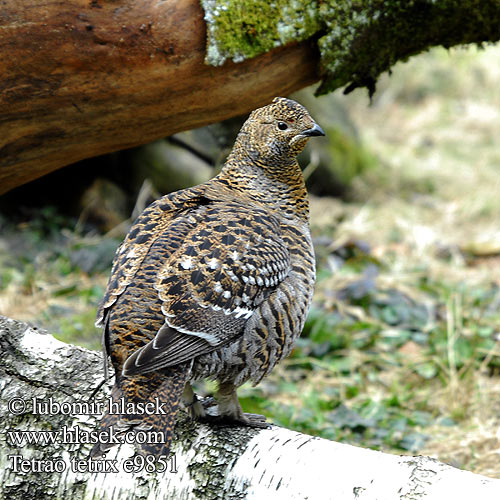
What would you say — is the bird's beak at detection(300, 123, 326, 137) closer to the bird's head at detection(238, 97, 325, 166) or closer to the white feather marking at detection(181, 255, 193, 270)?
the bird's head at detection(238, 97, 325, 166)

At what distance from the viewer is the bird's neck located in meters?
3.74

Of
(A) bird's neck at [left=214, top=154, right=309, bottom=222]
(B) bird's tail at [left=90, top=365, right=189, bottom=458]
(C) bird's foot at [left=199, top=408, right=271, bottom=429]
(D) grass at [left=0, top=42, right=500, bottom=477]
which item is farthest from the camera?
(D) grass at [left=0, top=42, right=500, bottom=477]

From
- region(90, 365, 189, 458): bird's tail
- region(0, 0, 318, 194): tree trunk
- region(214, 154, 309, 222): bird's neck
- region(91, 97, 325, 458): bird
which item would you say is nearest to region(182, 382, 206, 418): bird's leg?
region(91, 97, 325, 458): bird

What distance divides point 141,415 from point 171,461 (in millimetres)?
292

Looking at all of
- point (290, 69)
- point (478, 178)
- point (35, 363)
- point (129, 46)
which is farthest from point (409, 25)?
point (478, 178)

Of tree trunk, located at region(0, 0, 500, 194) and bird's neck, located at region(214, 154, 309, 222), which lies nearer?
tree trunk, located at region(0, 0, 500, 194)

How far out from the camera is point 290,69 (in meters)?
4.05

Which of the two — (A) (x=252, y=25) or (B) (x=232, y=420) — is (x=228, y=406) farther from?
(A) (x=252, y=25)

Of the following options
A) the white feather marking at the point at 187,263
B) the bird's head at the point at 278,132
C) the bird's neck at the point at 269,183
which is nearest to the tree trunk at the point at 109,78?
the bird's head at the point at 278,132

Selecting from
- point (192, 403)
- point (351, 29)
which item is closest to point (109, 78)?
point (351, 29)

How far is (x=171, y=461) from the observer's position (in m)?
2.87

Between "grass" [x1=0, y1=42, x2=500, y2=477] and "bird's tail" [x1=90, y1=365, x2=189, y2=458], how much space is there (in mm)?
1915

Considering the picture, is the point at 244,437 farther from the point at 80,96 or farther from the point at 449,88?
the point at 449,88

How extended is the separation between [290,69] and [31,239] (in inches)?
153
